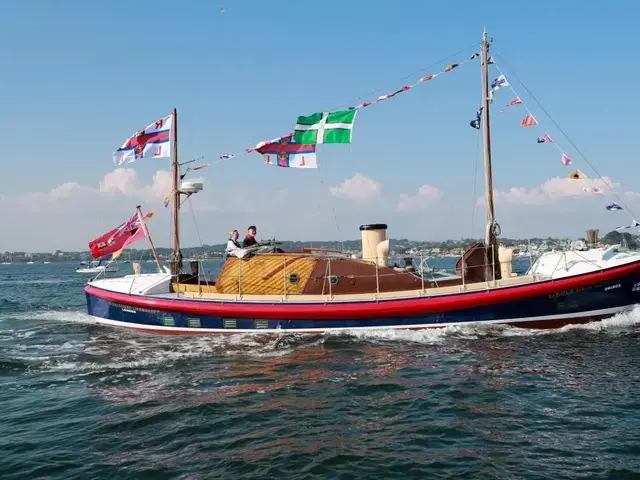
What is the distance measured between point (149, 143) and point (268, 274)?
7.26 meters

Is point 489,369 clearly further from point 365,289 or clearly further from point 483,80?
point 483,80

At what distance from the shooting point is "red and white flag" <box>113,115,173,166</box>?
2016 cm

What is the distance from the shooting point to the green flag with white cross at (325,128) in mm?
18406

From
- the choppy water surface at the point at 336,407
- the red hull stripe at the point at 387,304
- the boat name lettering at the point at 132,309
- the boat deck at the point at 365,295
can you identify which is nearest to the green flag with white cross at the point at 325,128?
the boat deck at the point at 365,295

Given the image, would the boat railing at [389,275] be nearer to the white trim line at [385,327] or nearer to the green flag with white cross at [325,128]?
the white trim line at [385,327]

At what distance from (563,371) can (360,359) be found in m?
4.64

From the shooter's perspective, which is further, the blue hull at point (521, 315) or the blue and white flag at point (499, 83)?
the blue and white flag at point (499, 83)

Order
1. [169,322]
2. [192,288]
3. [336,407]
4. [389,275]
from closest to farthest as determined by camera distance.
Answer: [336,407] < [389,275] < [169,322] < [192,288]

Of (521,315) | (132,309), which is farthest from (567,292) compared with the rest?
(132,309)

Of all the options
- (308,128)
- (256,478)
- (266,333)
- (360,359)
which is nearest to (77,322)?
(266,333)

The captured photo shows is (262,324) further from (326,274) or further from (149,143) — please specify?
(149,143)

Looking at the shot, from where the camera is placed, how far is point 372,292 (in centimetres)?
1723

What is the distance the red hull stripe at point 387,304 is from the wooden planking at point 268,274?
0.87m

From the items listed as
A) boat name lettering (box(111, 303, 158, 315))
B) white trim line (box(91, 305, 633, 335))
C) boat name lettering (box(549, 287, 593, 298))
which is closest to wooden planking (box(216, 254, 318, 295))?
white trim line (box(91, 305, 633, 335))
